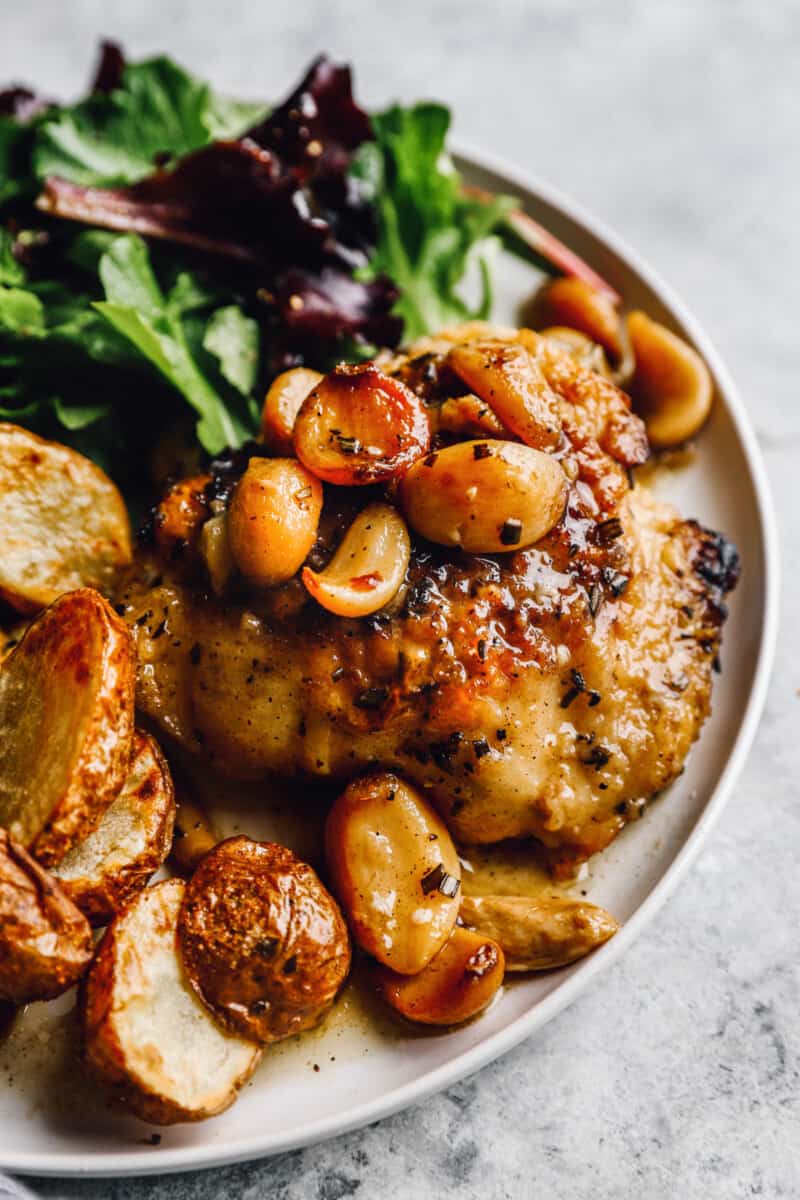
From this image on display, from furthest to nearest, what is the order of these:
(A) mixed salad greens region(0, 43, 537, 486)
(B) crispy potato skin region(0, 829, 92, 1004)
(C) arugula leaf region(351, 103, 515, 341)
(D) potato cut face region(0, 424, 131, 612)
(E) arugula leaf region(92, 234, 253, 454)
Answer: (C) arugula leaf region(351, 103, 515, 341), (A) mixed salad greens region(0, 43, 537, 486), (E) arugula leaf region(92, 234, 253, 454), (D) potato cut face region(0, 424, 131, 612), (B) crispy potato skin region(0, 829, 92, 1004)

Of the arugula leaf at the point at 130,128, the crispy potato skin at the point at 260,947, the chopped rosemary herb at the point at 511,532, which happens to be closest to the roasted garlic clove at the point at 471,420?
the chopped rosemary herb at the point at 511,532

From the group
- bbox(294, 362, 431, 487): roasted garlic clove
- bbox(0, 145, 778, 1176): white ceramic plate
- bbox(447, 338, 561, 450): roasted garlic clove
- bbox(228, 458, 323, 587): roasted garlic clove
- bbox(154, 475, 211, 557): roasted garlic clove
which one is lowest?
bbox(0, 145, 778, 1176): white ceramic plate

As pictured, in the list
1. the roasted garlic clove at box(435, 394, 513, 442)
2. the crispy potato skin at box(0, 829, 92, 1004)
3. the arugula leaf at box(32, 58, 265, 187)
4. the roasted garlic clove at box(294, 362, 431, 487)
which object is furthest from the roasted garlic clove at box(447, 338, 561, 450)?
the arugula leaf at box(32, 58, 265, 187)

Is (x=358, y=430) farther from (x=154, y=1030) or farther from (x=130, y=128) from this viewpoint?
(x=130, y=128)

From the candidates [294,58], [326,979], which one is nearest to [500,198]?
[294,58]

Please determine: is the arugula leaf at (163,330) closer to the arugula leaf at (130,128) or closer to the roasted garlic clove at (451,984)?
the arugula leaf at (130,128)

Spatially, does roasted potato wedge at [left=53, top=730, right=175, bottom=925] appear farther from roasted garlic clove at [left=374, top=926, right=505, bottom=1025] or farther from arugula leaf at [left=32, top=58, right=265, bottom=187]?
arugula leaf at [left=32, top=58, right=265, bottom=187]

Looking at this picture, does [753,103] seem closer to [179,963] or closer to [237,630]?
[237,630]
